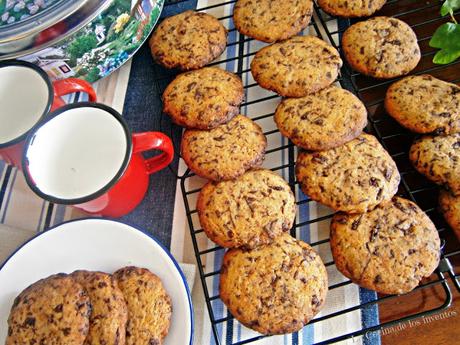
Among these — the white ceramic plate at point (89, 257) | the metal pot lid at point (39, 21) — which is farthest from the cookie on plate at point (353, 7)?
the white ceramic plate at point (89, 257)

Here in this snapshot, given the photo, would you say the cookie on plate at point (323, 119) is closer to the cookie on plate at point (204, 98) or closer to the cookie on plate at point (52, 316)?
the cookie on plate at point (204, 98)

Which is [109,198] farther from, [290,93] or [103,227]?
[290,93]

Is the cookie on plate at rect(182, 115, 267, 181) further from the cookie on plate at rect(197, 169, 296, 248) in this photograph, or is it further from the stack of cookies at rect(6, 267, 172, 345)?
the stack of cookies at rect(6, 267, 172, 345)

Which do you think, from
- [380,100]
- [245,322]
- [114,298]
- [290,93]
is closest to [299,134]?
[290,93]

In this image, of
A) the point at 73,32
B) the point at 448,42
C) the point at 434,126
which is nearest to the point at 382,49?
the point at 448,42

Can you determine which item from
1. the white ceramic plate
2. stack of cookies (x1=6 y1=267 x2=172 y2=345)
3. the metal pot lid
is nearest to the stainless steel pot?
the metal pot lid

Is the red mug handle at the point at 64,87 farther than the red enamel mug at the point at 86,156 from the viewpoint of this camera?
Yes
